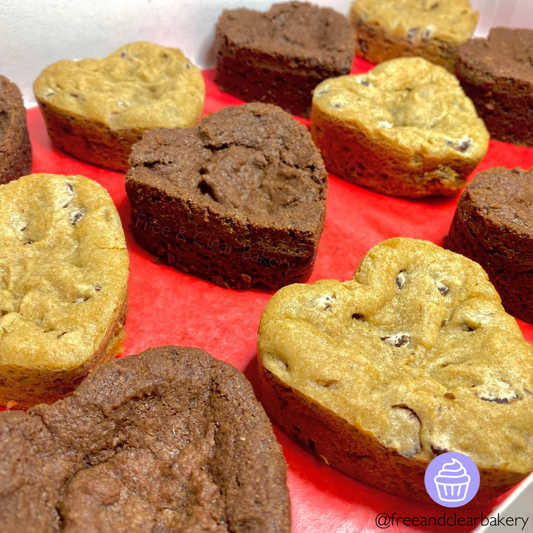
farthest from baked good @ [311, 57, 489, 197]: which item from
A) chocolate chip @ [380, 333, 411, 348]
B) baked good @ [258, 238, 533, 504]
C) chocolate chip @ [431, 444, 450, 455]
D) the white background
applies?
chocolate chip @ [431, 444, 450, 455]

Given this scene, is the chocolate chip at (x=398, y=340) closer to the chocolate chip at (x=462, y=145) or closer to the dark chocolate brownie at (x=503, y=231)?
the dark chocolate brownie at (x=503, y=231)

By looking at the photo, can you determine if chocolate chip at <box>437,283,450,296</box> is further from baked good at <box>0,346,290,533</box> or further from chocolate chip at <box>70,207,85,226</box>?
chocolate chip at <box>70,207,85,226</box>

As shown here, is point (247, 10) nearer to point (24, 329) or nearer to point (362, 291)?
point (362, 291)

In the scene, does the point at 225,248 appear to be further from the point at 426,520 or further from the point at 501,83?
the point at 501,83

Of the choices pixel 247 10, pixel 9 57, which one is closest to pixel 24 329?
pixel 9 57

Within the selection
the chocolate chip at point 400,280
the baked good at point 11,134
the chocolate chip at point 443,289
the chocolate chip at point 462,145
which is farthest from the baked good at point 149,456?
the chocolate chip at point 462,145

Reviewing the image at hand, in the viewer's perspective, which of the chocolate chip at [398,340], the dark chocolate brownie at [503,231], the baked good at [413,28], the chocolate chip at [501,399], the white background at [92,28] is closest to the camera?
the chocolate chip at [501,399]

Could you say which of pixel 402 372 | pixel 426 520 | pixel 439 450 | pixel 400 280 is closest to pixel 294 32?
pixel 400 280
